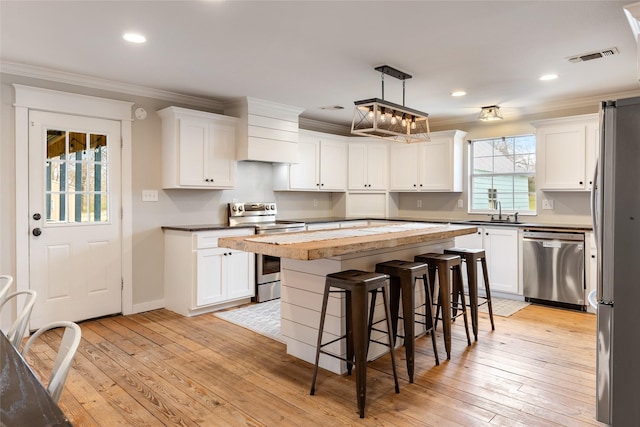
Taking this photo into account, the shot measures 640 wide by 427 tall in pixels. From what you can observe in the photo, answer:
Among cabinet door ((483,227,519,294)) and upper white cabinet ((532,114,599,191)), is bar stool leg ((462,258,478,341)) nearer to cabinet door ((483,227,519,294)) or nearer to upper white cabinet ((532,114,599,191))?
cabinet door ((483,227,519,294))

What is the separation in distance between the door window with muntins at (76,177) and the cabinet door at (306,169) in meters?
2.32

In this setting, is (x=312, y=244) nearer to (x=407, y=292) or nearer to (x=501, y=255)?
(x=407, y=292)

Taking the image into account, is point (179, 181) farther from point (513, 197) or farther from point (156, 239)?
point (513, 197)

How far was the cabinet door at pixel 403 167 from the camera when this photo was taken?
242 inches

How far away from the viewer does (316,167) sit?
5.89 metres

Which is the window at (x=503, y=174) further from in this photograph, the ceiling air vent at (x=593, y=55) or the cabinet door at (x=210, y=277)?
the cabinet door at (x=210, y=277)

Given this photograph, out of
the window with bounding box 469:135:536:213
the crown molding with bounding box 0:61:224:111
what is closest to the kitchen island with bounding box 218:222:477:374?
the crown molding with bounding box 0:61:224:111

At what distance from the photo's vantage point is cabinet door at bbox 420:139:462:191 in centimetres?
579

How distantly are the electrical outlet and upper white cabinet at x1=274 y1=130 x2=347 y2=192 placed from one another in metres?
1.64

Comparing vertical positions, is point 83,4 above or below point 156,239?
above

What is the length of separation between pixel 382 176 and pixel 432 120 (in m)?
1.11

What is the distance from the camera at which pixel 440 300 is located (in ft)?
10.8

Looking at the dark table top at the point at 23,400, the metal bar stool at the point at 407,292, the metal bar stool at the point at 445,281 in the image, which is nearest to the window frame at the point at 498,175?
the metal bar stool at the point at 445,281

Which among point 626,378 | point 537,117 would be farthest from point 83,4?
point 537,117
